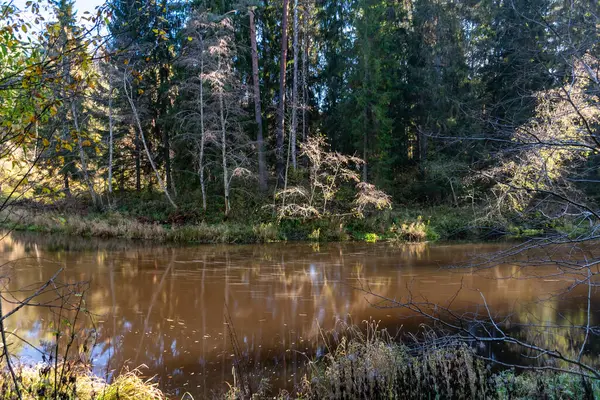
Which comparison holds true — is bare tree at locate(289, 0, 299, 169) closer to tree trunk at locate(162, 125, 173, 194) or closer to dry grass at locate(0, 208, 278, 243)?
dry grass at locate(0, 208, 278, 243)

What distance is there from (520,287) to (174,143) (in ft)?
61.1

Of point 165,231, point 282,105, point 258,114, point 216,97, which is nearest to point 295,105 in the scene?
point 282,105

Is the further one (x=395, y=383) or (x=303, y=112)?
(x=303, y=112)

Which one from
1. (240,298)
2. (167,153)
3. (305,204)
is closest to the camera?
(240,298)

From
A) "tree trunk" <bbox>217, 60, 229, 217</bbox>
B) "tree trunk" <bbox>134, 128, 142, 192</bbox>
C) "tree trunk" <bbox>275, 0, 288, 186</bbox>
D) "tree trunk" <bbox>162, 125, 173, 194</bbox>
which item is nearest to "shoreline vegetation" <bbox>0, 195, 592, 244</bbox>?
"tree trunk" <bbox>217, 60, 229, 217</bbox>

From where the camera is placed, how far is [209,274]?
13.0 metres

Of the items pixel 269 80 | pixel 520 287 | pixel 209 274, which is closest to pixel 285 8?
pixel 269 80

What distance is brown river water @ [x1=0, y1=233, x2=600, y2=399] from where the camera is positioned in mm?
6637

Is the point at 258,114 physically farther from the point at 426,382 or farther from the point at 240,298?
the point at 426,382

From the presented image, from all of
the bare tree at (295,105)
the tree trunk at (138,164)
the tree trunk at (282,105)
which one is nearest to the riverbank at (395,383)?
the bare tree at (295,105)

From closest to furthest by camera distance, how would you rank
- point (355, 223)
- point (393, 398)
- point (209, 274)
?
point (393, 398)
point (209, 274)
point (355, 223)

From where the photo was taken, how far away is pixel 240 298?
10375mm

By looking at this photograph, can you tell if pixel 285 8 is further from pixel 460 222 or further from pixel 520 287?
pixel 520 287

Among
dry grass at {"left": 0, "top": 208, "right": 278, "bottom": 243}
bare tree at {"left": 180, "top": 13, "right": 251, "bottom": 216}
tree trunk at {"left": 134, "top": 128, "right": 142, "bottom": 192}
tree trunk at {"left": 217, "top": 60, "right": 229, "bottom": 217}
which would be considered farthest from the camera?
tree trunk at {"left": 134, "top": 128, "right": 142, "bottom": 192}
